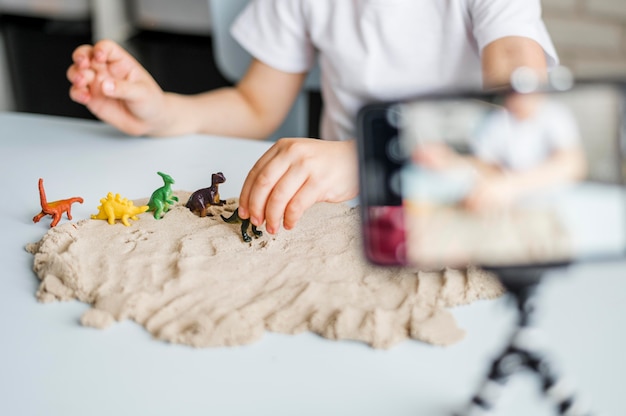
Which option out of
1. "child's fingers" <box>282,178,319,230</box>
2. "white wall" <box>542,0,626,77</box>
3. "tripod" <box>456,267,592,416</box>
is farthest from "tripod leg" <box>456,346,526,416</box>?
"white wall" <box>542,0,626,77</box>

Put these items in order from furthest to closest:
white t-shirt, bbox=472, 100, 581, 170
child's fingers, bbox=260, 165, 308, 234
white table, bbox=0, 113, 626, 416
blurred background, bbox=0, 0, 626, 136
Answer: blurred background, bbox=0, 0, 626, 136 → child's fingers, bbox=260, 165, 308, 234 → white table, bbox=0, 113, 626, 416 → white t-shirt, bbox=472, 100, 581, 170

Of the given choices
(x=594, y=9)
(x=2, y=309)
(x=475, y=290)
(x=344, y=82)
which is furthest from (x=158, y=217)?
(x=594, y=9)

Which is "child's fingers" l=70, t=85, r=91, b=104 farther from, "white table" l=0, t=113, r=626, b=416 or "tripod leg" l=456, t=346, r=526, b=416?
"tripod leg" l=456, t=346, r=526, b=416

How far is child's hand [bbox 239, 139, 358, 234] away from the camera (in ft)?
1.96

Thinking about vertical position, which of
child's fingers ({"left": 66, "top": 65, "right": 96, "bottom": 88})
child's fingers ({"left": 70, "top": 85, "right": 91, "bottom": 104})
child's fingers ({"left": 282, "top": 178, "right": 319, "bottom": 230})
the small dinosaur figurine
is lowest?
the small dinosaur figurine

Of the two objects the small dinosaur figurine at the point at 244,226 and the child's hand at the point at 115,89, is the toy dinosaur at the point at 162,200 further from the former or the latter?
the child's hand at the point at 115,89

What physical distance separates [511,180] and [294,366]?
0.20 meters

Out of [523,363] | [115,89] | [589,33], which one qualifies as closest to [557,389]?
[523,363]

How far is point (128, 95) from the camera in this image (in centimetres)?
83

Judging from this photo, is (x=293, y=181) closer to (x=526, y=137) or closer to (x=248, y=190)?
(x=248, y=190)

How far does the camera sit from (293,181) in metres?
0.61

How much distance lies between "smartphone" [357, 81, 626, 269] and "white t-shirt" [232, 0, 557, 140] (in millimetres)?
513

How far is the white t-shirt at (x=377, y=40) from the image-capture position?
0.89 metres

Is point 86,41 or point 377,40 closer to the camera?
point 377,40
